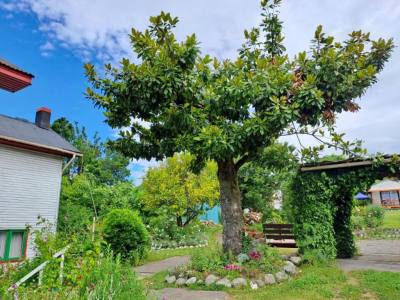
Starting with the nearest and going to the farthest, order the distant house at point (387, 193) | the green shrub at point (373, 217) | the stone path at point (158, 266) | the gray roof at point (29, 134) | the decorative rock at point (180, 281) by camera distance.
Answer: the decorative rock at point (180, 281) < the stone path at point (158, 266) < the gray roof at point (29, 134) < the green shrub at point (373, 217) < the distant house at point (387, 193)

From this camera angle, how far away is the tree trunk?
8133 mm

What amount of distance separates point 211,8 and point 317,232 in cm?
705

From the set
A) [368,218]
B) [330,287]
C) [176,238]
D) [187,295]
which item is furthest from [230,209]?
[368,218]

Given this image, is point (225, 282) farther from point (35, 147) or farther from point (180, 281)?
point (35, 147)

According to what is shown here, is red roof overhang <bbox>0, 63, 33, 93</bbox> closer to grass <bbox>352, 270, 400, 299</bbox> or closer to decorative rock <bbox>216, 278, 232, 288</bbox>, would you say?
decorative rock <bbox>216, 278, 232, 288</bbox>

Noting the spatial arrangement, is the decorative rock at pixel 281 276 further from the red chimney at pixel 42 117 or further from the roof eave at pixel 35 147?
the red chimney at pixel 42 117

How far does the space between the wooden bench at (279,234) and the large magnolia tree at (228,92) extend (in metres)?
3.24

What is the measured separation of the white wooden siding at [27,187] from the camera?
1088cm

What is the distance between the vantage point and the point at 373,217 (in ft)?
63.4

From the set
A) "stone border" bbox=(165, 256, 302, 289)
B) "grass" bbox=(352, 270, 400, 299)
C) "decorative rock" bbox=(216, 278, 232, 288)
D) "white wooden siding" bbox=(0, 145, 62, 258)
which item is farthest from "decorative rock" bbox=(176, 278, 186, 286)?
"white wooden siding" bbox=(0, 145, 62, 258)

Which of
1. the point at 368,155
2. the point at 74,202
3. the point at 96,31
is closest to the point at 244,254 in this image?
the point at 368,155

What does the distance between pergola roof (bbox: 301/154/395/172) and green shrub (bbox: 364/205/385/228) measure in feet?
41.3

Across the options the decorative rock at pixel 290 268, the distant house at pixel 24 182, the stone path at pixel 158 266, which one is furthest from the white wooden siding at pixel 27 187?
the decorative rock at pixel 290 268

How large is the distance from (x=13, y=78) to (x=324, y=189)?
791cm
